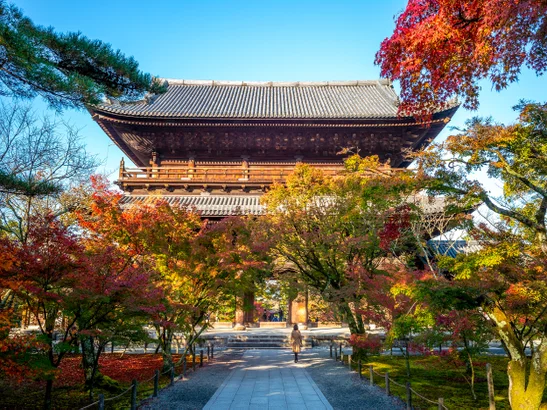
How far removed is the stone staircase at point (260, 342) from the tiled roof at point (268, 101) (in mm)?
11211

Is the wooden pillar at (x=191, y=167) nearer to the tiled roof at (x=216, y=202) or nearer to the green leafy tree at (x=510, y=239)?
the tiled roof at (x=216, y=202)

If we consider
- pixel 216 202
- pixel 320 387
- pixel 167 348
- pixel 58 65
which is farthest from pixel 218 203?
pixel 58 65

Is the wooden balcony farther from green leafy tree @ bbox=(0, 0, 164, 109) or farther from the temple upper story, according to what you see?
green leafy tree @ bbox=(0, 0, 164, 109)

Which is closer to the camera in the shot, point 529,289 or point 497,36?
point 497,36

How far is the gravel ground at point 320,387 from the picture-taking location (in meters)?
8.20

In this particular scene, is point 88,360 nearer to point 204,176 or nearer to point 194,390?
point 194,390

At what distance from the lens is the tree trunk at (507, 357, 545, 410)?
626cm

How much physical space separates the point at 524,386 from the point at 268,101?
71.2ft

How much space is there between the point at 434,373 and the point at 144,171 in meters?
16.3

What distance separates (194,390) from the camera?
378 inches

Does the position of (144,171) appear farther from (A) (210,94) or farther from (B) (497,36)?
(B) (497,36)

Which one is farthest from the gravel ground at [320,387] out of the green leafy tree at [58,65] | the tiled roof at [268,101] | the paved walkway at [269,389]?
the tiled roof at [268,101]

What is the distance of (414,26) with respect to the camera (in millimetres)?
5395

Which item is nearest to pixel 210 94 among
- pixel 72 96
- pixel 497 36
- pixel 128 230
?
pixel 128 230
